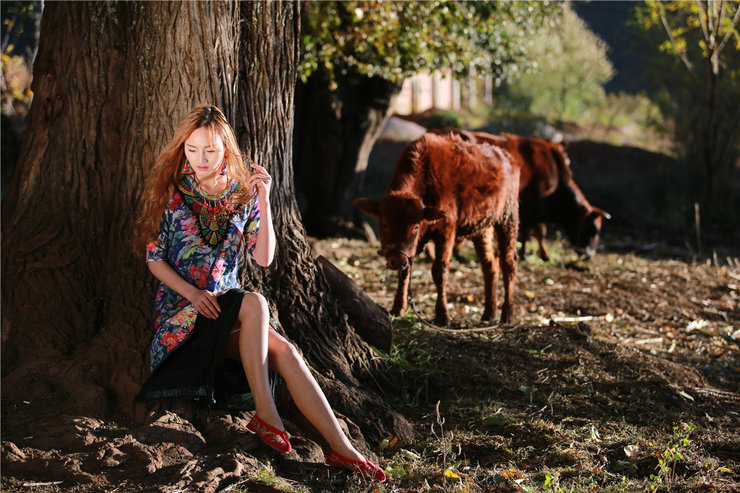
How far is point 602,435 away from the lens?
4758mm

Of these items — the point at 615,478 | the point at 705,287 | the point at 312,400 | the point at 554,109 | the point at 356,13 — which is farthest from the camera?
the point at 554,109

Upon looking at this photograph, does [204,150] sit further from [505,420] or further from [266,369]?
[505,420]

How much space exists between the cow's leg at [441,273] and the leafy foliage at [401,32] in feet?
11.0

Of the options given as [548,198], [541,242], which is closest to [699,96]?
[548,198]

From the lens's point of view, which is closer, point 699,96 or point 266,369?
point 266,369

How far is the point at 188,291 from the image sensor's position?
3.79 m

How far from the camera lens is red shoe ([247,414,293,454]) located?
3.85 m

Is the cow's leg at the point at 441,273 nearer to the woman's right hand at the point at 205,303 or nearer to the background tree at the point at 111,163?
the background tree at the point at 111,163

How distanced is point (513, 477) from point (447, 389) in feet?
4.23

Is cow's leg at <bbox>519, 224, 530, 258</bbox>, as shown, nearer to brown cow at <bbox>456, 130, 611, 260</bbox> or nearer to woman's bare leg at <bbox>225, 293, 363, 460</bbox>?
brown cow at <bbox>456, 130, 611, 260</bbox>

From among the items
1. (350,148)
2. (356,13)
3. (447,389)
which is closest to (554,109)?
(350,148)

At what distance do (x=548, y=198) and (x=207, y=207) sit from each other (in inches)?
332

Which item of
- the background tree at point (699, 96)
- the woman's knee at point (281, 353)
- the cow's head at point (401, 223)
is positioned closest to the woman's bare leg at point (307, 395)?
the woman's knee at point (281, 353)

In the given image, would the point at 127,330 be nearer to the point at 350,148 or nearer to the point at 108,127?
the point at 108,127
